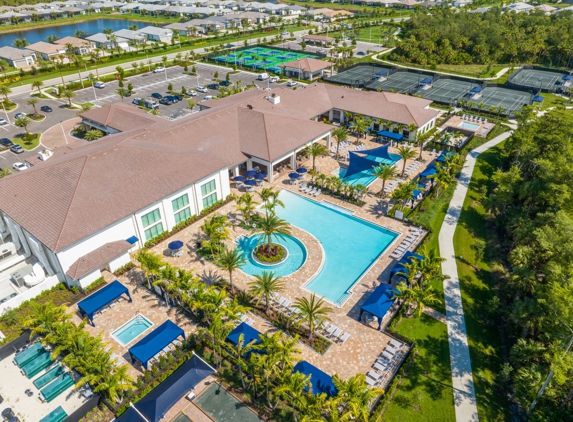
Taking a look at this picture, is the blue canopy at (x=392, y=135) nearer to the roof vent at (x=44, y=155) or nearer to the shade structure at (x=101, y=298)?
the shade structure at (x=101, y=298)

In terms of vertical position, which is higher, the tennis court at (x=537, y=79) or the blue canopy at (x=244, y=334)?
the blue canopy at (x=244, y=334)

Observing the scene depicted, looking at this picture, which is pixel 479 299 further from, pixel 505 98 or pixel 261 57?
pixel 261 57

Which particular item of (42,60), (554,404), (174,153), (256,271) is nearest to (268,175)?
(174,153)

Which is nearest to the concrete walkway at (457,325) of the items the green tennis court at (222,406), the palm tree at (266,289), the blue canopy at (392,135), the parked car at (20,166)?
the blue canopy at (392,135)

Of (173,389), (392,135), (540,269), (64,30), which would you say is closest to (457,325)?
(540,269)

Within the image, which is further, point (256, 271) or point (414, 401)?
point (256, 271)

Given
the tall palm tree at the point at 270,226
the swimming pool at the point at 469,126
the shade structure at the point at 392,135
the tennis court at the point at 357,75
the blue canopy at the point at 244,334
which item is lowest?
the swimming pool at the point at 469,126

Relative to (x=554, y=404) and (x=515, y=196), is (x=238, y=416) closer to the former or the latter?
(x=554, y=404)
